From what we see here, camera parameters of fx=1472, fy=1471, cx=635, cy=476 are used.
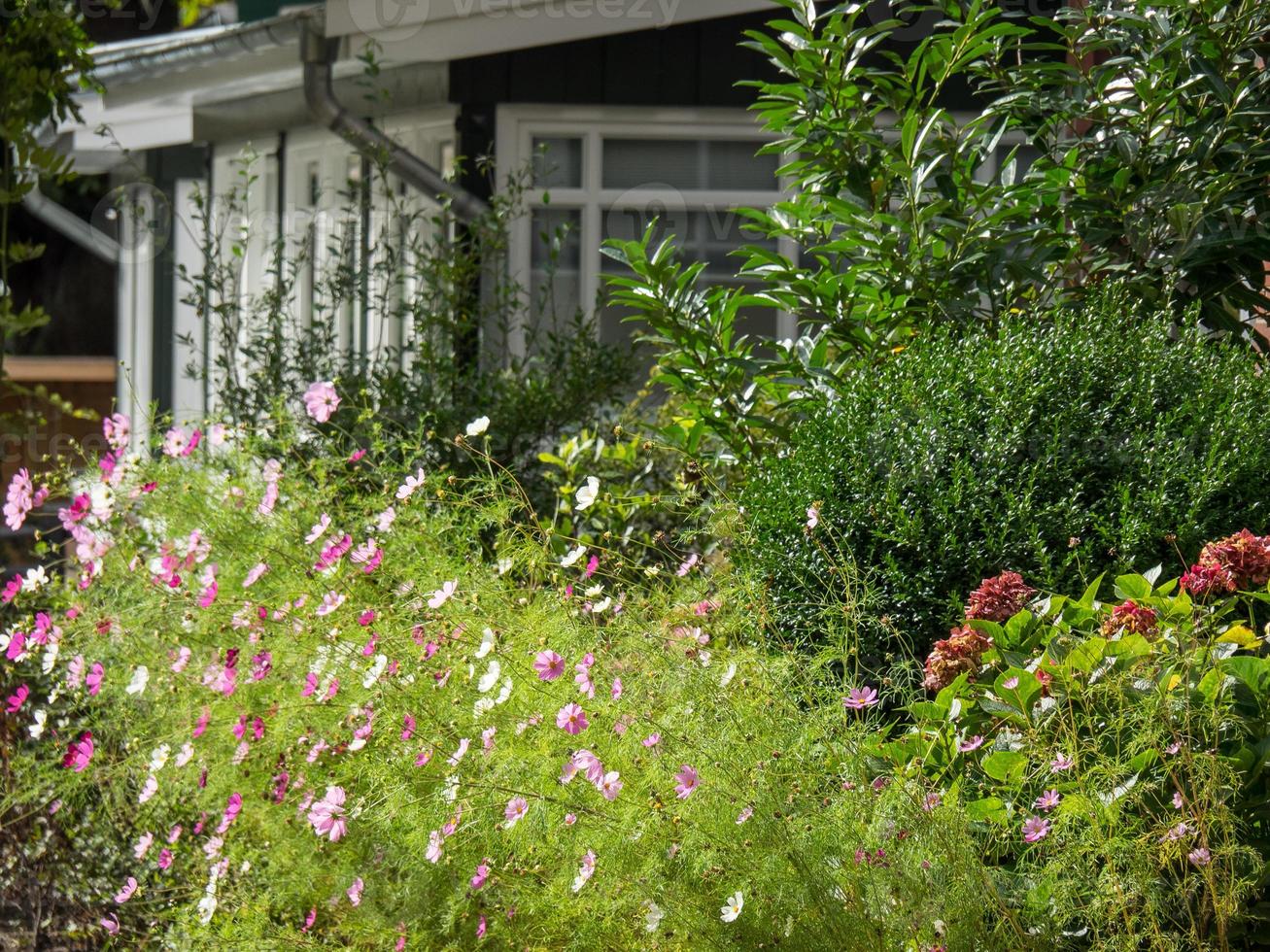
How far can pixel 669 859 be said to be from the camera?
2289 mm

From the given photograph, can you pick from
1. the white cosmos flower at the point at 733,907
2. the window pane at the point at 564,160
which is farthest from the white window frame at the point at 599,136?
the white cosmos flower at the point at 733,907

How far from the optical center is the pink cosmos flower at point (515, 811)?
2.27 metres

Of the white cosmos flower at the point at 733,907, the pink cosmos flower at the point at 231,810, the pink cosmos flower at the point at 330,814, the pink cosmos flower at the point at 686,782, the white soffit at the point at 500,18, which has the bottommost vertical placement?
the pink cosmos flower at the point at 231,810

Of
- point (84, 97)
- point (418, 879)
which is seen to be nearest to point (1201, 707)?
point (418, 879)

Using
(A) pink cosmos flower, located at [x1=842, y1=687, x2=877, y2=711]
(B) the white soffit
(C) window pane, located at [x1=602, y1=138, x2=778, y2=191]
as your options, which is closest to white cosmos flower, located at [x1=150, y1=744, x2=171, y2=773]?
(A) pink cosmos flower, located at [x1=842, y1=687, x2=877, y2=711]

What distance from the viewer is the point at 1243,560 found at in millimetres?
2766

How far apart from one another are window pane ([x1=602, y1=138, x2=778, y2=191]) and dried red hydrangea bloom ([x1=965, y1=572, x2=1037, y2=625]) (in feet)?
17.1

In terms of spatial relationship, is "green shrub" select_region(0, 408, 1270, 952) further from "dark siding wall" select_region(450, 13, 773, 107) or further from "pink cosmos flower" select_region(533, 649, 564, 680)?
"dark siding wall" select_region(450, 13, 773, 107)

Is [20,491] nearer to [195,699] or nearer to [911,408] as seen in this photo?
[195,699]

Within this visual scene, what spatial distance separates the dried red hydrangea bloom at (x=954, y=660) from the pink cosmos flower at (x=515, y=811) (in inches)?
31.9

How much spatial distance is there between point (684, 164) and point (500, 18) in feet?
4.16

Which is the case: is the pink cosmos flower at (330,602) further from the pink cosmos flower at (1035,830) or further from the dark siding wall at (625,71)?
the dark siding wall at (625,71)

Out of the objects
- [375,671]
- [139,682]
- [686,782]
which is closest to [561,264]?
[139,682]

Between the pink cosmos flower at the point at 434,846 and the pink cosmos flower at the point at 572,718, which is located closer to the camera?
the pink cosmos flower at the point at 572,718
